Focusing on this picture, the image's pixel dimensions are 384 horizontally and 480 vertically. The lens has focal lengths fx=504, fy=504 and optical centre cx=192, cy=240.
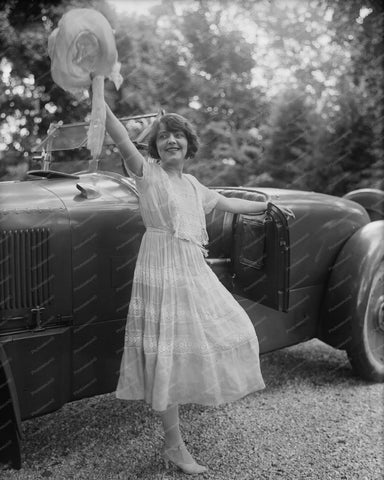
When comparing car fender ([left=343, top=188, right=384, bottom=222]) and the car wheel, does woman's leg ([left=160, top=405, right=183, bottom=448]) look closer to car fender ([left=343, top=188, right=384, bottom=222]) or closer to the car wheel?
the car wheel

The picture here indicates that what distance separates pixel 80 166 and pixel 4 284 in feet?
5.44

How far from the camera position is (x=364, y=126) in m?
10.0

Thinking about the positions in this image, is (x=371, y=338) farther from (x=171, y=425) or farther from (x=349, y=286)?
(x=171, y=425)

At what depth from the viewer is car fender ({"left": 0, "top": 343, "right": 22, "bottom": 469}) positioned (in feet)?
6.54

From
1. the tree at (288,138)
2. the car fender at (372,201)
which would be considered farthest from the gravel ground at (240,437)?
the tree at (288,138)

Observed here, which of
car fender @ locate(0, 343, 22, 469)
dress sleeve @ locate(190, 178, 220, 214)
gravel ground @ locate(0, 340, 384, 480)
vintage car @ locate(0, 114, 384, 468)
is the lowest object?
gravel ground @ locate(0, 340, 384, 480)

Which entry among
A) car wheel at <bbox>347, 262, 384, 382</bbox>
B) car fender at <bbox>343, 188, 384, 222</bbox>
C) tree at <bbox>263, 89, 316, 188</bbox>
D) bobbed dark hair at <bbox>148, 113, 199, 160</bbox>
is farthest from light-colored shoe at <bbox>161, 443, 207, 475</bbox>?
tree at <bbox>263, 89, 316, 188</bbox>

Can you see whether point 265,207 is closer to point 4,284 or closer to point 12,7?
Result: point 4,284

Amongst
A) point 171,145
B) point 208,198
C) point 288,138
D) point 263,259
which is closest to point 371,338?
point 263,259

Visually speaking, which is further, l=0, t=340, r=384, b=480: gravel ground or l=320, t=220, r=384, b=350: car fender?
l=320, t=220, r=384, b=350: car fender

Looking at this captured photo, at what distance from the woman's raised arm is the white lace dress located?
4 cm

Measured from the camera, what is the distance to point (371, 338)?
3.57m

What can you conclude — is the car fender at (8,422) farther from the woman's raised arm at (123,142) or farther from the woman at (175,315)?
the woman's raised arm at (123,142)

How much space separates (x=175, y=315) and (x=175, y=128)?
0.86 meters
